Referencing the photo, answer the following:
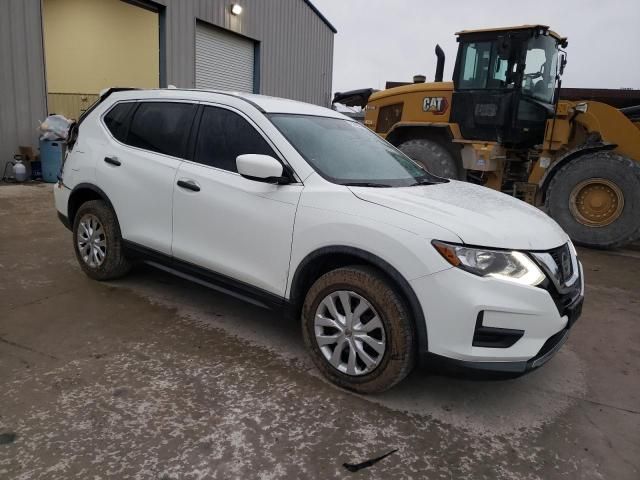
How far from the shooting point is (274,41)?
53.7ft

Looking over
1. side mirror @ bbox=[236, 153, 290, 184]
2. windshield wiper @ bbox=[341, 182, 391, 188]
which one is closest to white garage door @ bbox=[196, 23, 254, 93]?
side mirror @ bbox=[236, 153, 290, 184]

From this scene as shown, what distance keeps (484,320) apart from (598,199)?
5.48 metres

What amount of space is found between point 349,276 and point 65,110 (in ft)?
52.6

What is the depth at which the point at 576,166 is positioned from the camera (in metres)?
7.03

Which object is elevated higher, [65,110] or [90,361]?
[65,110]

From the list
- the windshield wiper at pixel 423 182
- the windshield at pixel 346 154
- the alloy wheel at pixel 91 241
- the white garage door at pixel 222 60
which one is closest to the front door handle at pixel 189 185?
the windshield at pixel 346 154

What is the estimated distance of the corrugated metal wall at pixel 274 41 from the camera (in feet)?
42.0

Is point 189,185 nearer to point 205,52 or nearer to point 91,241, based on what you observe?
point 91,241

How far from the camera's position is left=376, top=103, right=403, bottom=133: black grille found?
873 centimetres

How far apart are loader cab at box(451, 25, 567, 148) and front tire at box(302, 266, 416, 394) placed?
5.52 meters

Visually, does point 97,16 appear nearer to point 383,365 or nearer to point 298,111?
point 298,111

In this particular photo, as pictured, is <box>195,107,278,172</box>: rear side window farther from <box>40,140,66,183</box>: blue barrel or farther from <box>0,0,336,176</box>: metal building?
<box>0,0,336,176</box>: metal building

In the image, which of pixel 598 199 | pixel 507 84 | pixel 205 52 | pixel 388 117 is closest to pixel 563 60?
pixel 507 84

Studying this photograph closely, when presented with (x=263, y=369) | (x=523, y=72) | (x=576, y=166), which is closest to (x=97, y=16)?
(x=523, y=72)
